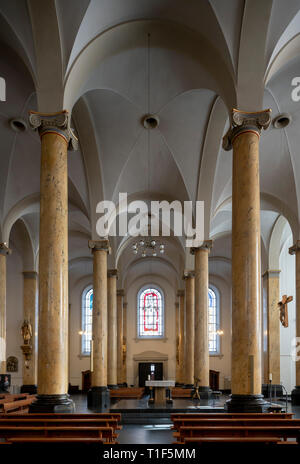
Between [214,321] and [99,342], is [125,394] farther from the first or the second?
[214,321]

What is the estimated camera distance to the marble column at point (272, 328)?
78.2 ft

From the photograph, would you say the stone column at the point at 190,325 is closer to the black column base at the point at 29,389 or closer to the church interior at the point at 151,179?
the church interior at the point at 151,179

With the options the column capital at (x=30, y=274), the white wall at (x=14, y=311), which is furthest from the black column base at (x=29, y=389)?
the column capital at (x=30, y=274)

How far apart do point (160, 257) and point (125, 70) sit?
65.8 feet

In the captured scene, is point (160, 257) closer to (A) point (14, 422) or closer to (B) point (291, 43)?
(B) point (291, 43)

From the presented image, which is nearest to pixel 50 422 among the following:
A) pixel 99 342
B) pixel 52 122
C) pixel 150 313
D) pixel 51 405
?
pixel 51 405

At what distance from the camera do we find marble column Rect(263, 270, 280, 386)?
23828 millimetres

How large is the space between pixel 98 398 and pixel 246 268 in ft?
32.7

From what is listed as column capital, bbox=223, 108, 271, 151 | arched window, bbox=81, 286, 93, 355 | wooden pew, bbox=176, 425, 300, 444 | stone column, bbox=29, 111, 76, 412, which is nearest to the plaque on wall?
arched window, bbox=81, 286, 93, 355

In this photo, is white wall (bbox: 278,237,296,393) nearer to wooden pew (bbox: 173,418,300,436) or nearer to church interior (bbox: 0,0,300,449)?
church interior (bbox: 0,0,300,449)

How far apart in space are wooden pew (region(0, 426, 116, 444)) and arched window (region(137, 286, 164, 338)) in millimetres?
28899

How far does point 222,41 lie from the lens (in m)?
10.6

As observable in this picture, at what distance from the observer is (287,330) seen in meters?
27.6
